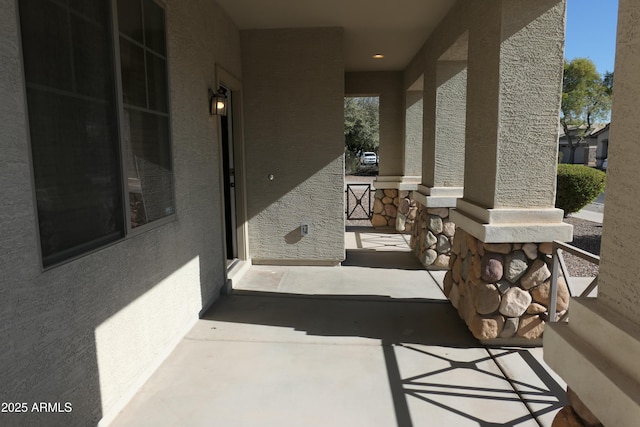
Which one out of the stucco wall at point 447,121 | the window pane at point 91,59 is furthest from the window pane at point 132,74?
the stucco wall at point 447,121

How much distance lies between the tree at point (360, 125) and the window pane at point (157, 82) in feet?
66.3

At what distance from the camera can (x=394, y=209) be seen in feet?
27.6

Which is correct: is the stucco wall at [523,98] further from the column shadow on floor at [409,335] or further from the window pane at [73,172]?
the window pane at [73,172]

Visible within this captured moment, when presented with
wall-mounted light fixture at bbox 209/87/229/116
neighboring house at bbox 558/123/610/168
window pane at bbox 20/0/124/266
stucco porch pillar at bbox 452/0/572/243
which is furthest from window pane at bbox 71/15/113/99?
neighboring house at bbox 558/123/610/168

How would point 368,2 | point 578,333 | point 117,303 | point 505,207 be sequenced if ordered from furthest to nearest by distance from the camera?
point 368,2 → point 505,207 → point 117,303 → point 578,333

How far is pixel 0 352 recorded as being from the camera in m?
1.57

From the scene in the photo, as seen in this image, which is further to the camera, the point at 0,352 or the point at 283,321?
the point at 283,321

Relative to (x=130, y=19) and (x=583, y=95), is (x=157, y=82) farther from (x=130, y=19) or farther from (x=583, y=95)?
(x=583, y=95)

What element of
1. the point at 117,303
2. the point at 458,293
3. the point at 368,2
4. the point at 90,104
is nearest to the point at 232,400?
the point at 117,303

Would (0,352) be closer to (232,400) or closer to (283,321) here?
(232,400)

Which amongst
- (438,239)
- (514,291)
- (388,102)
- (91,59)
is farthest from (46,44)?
(388,102)

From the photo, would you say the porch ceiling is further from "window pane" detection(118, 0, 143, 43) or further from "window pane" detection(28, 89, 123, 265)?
"window pane" detection(28, 89, 123, 265)

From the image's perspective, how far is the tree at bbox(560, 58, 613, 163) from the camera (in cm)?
2670

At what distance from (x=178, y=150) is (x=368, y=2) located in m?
2.39
